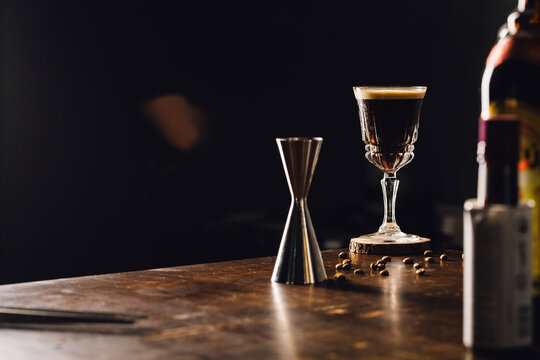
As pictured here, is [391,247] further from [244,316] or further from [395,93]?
[244,316]

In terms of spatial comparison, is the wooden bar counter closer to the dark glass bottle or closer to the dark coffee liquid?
the dark glass bottle

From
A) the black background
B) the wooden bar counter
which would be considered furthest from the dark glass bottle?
the black background

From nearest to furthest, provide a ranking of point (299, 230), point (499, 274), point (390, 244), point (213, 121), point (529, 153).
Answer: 1. point (499, 274)
2. point (529, 153)
3. point (299, 230)
4. point (390, 244)
5. point (213, 121)

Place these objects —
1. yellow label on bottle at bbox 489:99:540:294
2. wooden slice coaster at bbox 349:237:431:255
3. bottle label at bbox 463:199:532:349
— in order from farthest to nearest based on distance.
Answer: wooden slice coaster at bbox 349:237:431:255 < yellow label on bottle at bbox 489:99:540:294 < bottle label at bbox 463:199:532:349

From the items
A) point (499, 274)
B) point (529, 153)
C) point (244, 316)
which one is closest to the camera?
point (499, 274)

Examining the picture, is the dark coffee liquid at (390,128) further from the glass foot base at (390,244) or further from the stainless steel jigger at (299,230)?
the stainless steel jigger at (299,230)

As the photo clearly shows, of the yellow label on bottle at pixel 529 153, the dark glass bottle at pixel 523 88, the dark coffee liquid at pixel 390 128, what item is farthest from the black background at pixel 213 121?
the yellow label on bottle at pixel 529 153

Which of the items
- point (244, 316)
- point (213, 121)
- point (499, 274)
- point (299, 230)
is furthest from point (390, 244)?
point (213, 121)
